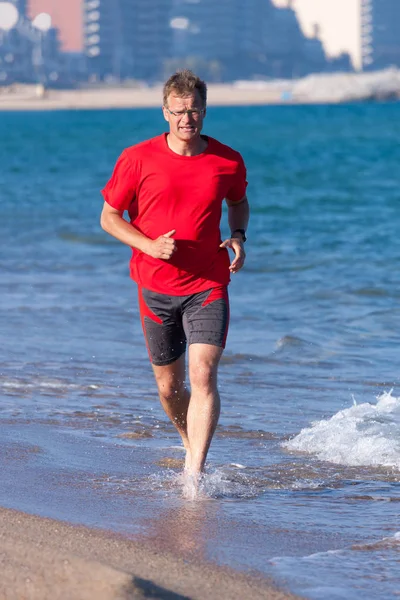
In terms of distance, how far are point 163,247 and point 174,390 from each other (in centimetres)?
80

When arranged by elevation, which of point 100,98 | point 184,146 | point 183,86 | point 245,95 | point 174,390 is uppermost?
point 183,86

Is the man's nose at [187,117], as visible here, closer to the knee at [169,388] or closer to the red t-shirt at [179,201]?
the red t-shirt at [179,201]

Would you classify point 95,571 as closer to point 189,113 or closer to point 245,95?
point 189,113

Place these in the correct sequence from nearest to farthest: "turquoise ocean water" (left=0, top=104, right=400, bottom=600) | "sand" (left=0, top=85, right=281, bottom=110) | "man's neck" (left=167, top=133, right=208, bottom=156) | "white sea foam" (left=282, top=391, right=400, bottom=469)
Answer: "turquoise ocean water" (left=0, top=104, right=400, bottom=600) → "man's neck" (left=167, top=133, right=208, bottom=156) → "white sea foam" (left=282, top=391, right=400, bottom=469) → "sand" (left=0, top=85, right=281, bottom=110)

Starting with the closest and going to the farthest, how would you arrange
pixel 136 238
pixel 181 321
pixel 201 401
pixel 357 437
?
pixel 136 238 → pixel 201 401 → pixel 181 321 → pixel 357 437

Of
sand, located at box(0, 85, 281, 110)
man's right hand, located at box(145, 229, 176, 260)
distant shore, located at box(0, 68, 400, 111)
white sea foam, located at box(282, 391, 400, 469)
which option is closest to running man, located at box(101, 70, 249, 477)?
man's right hand, located at box(145, 229, 176, 260)

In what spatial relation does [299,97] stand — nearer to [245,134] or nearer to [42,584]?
[245,134]

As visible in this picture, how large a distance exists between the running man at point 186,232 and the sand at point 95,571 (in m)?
1.03

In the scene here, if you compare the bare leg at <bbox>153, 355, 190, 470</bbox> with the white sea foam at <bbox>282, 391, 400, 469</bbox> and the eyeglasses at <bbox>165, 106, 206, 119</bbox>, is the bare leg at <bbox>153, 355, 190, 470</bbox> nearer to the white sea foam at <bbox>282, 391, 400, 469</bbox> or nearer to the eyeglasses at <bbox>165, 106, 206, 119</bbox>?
the white sea foam at <bbox>282, 391, 400, 469</bbox>

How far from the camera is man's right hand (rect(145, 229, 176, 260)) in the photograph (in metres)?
4.55

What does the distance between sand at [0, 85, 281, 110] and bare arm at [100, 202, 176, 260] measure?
14447cm

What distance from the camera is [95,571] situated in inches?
130

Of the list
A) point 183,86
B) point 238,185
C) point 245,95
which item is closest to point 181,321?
point 238,185

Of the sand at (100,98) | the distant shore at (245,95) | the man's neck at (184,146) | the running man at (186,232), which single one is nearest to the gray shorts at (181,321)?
the running man at (186,232)
